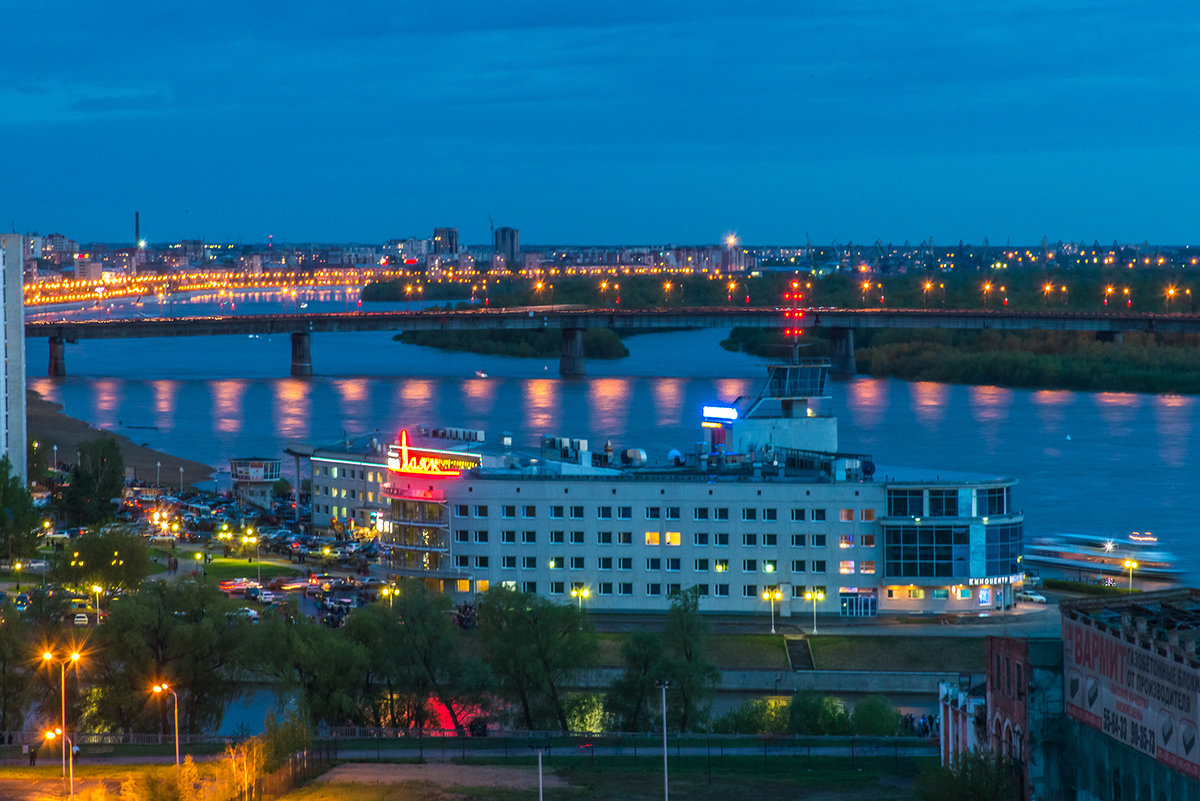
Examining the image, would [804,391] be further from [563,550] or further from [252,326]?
[252,326]

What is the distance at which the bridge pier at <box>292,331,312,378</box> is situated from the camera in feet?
189

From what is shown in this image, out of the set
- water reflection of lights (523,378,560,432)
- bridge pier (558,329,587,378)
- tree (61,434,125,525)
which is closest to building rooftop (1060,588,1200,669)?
tree (61,434,125,525)

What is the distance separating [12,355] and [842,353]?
33.5 m

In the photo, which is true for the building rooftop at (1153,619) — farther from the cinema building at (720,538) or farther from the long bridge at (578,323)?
the long bridge at (578,323)

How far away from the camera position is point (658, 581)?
66.1 feet

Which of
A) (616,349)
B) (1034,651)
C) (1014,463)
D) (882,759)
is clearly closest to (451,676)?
(882,759)

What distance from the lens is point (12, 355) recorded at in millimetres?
30500

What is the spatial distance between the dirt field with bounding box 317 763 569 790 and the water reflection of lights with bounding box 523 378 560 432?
24897mm

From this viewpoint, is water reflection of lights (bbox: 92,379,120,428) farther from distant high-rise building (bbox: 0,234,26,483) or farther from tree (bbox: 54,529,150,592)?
tree (bbox: 54,529,150,592)

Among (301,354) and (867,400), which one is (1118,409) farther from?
(301,354)

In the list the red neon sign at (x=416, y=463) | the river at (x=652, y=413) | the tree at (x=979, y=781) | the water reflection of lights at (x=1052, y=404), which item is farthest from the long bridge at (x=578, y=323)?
the tree at (x=979, y=781)

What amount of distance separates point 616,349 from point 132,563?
47652 mm

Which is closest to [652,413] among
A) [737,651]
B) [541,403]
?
[541,403]

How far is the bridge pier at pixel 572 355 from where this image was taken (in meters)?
57.7
